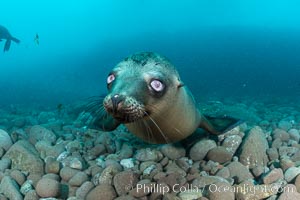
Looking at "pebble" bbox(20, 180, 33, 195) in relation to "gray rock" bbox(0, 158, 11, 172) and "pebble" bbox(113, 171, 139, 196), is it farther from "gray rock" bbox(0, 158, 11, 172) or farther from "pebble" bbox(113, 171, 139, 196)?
"pebble" bbox(113, 171, 139, 196)

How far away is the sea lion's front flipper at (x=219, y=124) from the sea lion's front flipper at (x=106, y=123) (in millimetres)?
1103

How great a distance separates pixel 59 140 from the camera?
515 centimetres

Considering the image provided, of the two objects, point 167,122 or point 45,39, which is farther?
point 45,39

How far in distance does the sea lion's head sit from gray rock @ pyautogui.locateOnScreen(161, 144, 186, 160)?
94 cm

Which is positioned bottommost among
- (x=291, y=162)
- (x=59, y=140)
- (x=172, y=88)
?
(x=59, y=140)

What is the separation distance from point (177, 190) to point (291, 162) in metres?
1.27

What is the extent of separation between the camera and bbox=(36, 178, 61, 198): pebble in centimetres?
342

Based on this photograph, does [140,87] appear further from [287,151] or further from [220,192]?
[287,151]

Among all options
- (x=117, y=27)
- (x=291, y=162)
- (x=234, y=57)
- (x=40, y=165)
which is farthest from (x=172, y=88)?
(x=117, y=27)

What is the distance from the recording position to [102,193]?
133 inches

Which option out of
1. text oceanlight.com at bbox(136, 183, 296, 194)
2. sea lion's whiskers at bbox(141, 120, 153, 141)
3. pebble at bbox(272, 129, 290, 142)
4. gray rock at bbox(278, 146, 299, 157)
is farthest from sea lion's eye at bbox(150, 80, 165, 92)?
pebble at bbox(272, 129, 290, 142)

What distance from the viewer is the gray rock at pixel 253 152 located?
13.5 feet

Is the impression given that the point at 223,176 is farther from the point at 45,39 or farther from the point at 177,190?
the point at 45,39

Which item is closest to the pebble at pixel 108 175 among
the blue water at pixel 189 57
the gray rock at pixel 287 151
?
the gray rock at pixel 287 151
